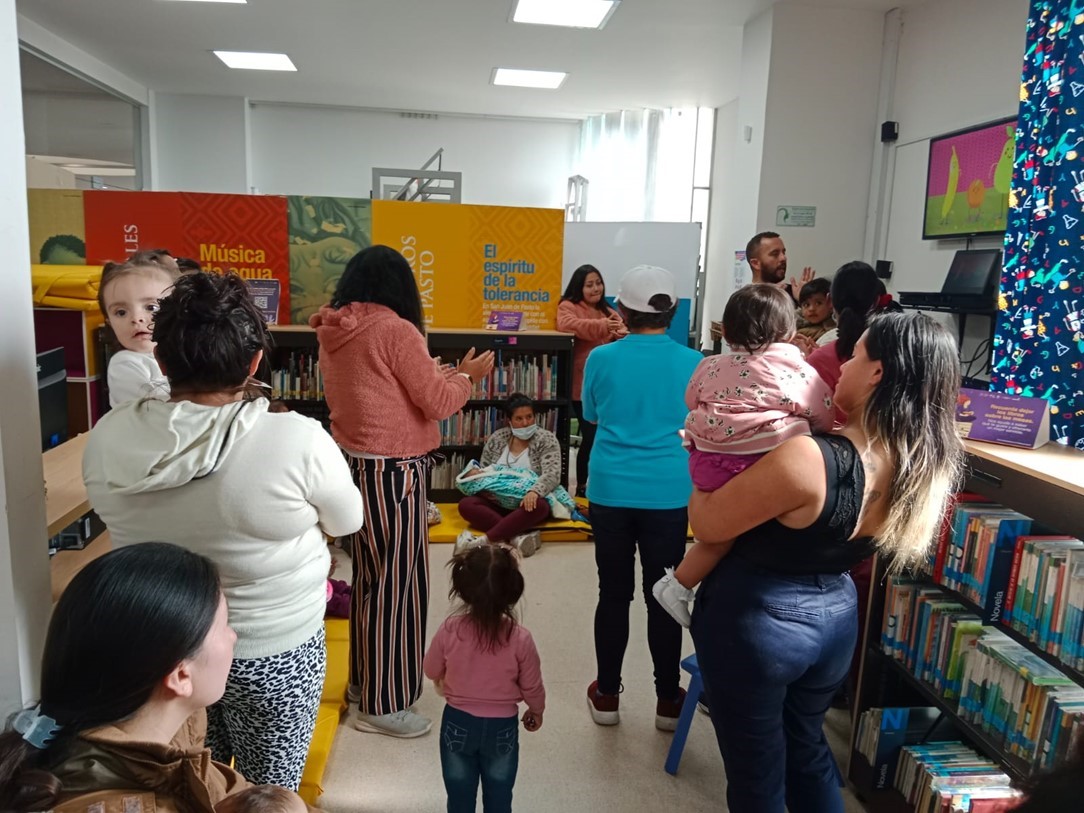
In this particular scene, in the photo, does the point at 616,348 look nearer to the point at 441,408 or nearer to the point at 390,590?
the point at 441,408

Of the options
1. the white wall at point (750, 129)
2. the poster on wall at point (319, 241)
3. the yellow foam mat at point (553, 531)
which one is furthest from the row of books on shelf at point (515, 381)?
the white wall at point (750, 129)

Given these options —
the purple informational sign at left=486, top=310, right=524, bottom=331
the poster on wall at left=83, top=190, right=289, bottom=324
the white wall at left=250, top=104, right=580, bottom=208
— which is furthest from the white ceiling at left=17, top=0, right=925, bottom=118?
the purple informational sign at left=486, top=310, right=524, bottom=331

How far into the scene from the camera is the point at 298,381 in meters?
4.77

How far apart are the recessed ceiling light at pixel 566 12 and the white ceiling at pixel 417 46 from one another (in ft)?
0.33

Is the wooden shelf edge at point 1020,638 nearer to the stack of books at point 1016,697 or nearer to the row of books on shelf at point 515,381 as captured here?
the stack of books at point 1016,697

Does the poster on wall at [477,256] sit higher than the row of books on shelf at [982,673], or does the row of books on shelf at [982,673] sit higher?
the poster on wall at [477,256]

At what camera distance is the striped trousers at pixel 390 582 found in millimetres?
2301

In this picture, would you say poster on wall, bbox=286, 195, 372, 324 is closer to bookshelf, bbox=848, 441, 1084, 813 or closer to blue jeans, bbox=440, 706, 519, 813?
blue jeans, bbox=440, 706, 519, 813

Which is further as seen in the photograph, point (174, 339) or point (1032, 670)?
point (1032, 670)

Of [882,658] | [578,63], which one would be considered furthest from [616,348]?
[578,63]

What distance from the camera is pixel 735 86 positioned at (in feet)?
23.6

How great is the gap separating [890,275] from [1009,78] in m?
1.33

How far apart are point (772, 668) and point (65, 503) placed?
4.98ft

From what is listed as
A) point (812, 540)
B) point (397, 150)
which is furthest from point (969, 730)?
point (397, 150)
